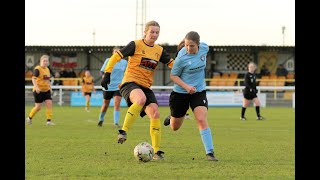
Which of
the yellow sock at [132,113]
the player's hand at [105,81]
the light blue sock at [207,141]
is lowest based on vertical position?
the light blue sock at [207,141]

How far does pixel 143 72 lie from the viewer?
1160 cm

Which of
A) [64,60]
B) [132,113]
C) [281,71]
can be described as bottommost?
[132,113]

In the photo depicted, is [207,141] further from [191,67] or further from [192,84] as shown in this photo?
[191,67]

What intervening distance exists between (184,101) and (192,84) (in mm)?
359

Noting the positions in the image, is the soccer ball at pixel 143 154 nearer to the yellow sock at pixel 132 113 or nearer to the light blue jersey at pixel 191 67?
the yellow sock at pixel 132 113

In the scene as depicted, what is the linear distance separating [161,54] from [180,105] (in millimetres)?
1053

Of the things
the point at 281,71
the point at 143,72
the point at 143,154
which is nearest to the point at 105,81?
the point at 143,72

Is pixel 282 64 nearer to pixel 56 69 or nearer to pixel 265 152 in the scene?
pixel 56 69

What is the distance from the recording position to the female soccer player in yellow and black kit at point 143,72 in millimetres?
11227

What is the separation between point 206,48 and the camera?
11.2m

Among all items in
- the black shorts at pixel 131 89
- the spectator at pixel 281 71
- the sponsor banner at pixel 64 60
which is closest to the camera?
the black shorts at pixel 131 89

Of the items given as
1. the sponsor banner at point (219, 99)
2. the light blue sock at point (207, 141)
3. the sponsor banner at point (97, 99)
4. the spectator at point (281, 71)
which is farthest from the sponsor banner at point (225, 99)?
the light blue sock at point (207, 141)

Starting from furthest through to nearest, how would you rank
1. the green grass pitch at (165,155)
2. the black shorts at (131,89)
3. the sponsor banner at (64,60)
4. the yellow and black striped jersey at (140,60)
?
the sponsor banner at (64,60), the yellow and black striped jersey at (140,60), the black shorts at (131,89), the green grass pitch at (165,155)

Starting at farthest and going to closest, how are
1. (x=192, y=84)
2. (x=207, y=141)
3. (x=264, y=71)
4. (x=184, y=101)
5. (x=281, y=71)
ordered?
(x=264, y=71) < (x=281, y=71) < (x=184, y=101) < (x=192, y=84) < (x=207, y=141)
